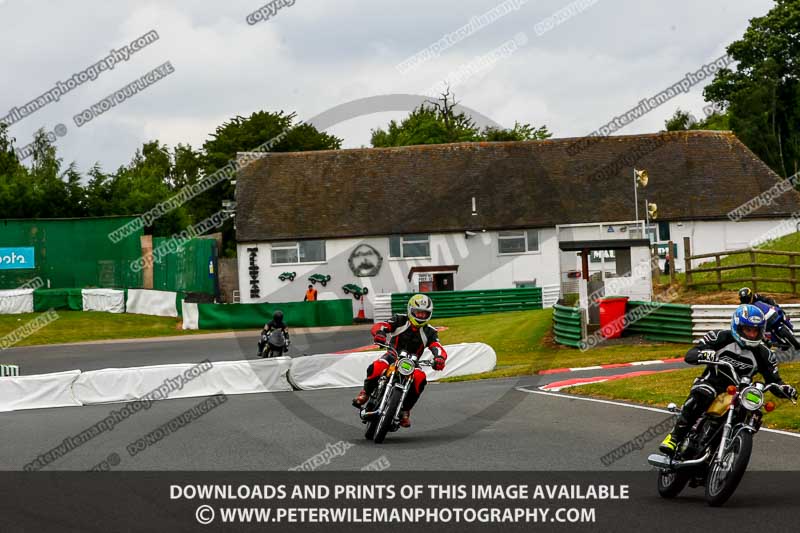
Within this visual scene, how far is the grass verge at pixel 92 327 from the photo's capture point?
4428 cm

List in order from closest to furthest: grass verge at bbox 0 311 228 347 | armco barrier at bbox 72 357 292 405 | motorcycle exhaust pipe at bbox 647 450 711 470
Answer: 1. motorcycle exhaust pipe at bbox 647 450 711 470
2. armco barrier at bbox 72 357 292 405
3. grass verge at bbox 0 311 228 347

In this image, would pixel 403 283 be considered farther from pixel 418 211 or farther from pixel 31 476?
pixel 31 476

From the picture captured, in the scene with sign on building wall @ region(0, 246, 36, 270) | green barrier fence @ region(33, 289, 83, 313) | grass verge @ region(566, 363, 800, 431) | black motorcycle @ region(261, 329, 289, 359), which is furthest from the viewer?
sign on building wall @ region(0, 246, 36, 270)

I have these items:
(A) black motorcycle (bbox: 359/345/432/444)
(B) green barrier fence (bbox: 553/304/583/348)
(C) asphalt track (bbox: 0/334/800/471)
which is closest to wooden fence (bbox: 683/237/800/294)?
(B) green barrier fence (bbox: 553/304/583/348)

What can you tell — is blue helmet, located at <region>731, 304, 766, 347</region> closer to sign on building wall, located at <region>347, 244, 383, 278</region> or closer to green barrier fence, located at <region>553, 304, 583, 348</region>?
green barrier fence, located at <region>553, 304, 583, 348</region>

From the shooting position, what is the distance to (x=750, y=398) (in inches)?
353

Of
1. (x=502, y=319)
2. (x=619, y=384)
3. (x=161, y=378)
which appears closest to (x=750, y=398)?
(x=619, y=384)

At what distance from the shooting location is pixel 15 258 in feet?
176

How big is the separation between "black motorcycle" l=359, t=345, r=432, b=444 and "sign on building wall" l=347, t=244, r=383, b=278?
37.7m

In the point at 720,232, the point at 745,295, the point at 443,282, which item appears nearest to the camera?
the point at 745,295

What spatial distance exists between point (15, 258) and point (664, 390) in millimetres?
41859

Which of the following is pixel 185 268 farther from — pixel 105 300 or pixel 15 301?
pixel 15 301

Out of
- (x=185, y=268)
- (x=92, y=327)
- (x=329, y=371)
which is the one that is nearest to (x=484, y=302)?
(x=185, y=268)

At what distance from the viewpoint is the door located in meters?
51.3
